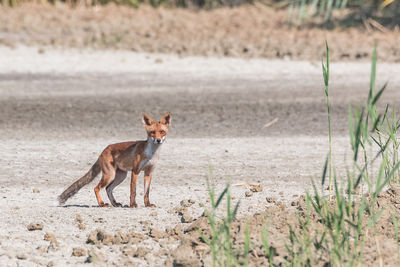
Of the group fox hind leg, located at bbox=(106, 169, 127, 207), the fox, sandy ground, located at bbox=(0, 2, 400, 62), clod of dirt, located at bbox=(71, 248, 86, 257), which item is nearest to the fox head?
the fox

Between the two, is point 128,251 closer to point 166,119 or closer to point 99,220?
point 99,220

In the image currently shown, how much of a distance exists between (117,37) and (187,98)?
4.18 meters

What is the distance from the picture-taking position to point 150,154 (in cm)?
527

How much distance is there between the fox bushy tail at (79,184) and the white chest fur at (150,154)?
46cm

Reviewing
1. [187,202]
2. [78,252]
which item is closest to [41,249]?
[78,252]

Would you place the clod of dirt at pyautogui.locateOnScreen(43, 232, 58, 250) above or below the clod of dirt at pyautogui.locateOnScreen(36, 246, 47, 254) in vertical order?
above

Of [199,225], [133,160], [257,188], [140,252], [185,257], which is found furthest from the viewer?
[257,188]

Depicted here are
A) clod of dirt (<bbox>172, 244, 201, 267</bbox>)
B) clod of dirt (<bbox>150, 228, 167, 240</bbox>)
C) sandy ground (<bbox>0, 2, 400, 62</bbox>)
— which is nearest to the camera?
clod of dirt (<bbox>172, 244, 201, 267</bbox>)

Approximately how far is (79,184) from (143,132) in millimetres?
3377

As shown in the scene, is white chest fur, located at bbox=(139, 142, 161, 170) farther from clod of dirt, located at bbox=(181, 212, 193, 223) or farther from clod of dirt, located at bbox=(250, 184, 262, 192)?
clod of dirt, located at bbox=(250, 184, 262, 192)

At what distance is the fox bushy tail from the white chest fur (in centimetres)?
46

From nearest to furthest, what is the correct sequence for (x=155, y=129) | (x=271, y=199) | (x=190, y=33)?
(x=155, y=129)
(x=271, y=199)
(x=190, y=33)

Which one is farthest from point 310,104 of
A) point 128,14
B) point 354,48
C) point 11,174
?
point 128,14

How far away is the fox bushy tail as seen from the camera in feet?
18.4
